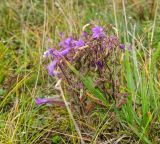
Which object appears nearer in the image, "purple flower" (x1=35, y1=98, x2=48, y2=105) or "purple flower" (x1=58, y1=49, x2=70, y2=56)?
"purple flower" (x1=58, y1=49, x2=70, y2=56)

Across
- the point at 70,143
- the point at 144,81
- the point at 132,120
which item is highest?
the point at 144,81

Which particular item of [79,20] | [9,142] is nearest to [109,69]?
[9,142]

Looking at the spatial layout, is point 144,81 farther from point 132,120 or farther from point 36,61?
point 36,61

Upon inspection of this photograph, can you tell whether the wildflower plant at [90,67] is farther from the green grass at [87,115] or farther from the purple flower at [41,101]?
the purple flower at [41,101]

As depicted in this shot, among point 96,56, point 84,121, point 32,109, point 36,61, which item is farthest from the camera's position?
point 36,61

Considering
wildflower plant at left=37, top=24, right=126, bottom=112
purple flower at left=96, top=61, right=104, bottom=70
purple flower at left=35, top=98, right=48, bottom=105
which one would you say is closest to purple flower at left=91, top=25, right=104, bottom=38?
wildflower plant at left=37, top=24, right=126, bottom=112

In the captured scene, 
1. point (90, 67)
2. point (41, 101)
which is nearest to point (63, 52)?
point (90, 67)

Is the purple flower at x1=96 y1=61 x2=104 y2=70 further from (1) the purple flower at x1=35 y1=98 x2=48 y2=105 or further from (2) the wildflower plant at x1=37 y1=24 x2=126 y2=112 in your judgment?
(1) the purple flower at x1=35 y1=98 x2=48 y2=105

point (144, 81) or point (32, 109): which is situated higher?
point (144, 81)

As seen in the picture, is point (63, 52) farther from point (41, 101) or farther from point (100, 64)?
point (41, 101)

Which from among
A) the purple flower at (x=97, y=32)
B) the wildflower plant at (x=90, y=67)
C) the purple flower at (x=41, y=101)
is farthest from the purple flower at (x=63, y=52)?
the purple flower at (x=41, y=101)
